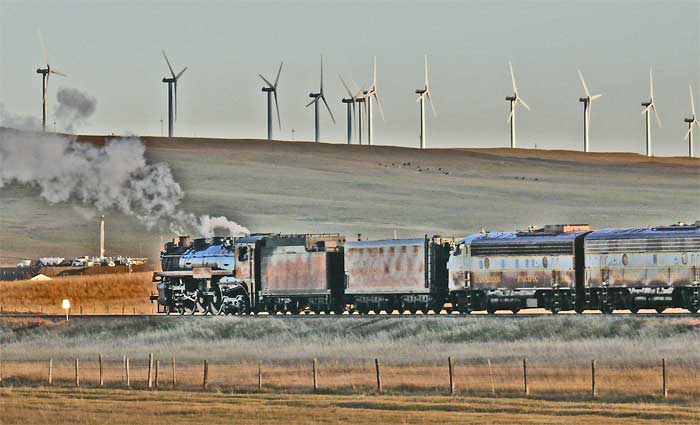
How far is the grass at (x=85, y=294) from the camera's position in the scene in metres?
117

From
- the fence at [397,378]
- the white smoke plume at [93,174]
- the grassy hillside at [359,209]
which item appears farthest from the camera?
the grassy hillside at [359,209]

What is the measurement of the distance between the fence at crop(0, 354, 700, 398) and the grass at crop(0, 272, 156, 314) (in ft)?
136

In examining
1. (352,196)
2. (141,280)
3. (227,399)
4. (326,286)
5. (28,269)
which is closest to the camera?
(227,399)

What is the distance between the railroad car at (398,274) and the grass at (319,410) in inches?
831

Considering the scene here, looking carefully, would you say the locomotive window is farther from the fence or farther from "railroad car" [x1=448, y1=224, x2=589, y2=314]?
"railroad car" [x1=448, y1=224, x2=589, y2=314]

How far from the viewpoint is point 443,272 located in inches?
3083

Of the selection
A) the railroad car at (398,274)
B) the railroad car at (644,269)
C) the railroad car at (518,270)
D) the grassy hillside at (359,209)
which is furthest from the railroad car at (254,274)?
the grassy hillside at (359,209)

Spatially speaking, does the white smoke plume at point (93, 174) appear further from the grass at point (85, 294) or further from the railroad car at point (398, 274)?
the railroad car at point (398, 274)

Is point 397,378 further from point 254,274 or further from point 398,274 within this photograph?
point 254,274

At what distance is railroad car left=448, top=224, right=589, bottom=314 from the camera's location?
73.4 m

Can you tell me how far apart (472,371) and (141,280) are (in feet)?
240

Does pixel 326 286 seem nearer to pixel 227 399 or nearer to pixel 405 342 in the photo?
pixel 405 342

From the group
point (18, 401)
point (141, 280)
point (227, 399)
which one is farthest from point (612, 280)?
point (141, 280)

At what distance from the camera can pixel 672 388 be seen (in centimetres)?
5706
